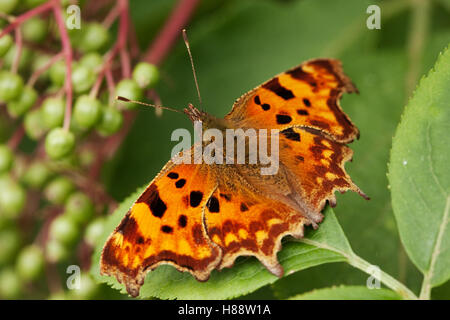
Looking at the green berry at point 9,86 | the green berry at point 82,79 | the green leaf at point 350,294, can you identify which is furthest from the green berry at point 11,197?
the green leaf at point 350,294

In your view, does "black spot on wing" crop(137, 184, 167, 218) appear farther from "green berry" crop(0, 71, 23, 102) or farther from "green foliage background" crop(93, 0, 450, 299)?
"green foliage background" crop(93, 0, 450, 299)

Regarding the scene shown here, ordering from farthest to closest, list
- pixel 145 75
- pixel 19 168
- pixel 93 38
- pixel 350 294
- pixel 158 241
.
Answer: pixel 19 168 < pixel 93 38 < pixel 145 75 < pixel 158 241 < pixel 350 294

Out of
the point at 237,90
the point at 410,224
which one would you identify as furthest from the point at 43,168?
the point at 410,224

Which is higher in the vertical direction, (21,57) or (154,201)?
(21,57)

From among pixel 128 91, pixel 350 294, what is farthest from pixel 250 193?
pixel 128 91

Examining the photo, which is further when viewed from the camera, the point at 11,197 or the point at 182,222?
the point at 11,197

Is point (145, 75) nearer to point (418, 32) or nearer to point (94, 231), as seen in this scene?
point (94, 231)

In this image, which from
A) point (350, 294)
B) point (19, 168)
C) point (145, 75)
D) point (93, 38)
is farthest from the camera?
point (19, 168)
